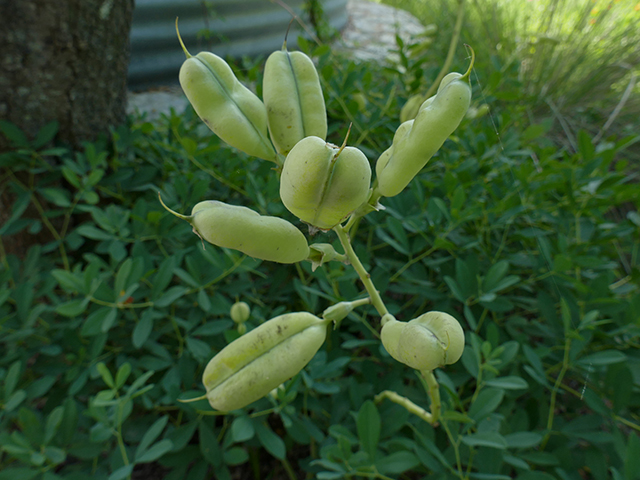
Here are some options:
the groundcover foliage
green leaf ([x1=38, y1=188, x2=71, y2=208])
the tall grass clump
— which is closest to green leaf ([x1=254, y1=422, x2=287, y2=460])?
the groundcover foliage

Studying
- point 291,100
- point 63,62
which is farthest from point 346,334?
point 63,62

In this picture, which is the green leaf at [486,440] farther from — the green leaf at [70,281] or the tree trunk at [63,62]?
the tree trunk at [63,62]

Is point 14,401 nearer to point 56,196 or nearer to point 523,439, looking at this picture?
point 56,196

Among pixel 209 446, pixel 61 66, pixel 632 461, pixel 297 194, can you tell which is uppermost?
pixel 297 194

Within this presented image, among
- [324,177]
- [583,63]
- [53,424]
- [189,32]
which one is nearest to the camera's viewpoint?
[324,177]

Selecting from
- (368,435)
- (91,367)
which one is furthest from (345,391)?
(91,367)

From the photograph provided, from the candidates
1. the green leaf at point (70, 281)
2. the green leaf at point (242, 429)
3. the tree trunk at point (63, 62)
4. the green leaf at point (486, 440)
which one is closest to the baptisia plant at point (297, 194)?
the green leaf at point (486, 440)

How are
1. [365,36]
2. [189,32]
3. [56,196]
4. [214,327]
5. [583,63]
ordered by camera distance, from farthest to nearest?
[365,36], [189,32], [583,63], [56,196], [214,327]
